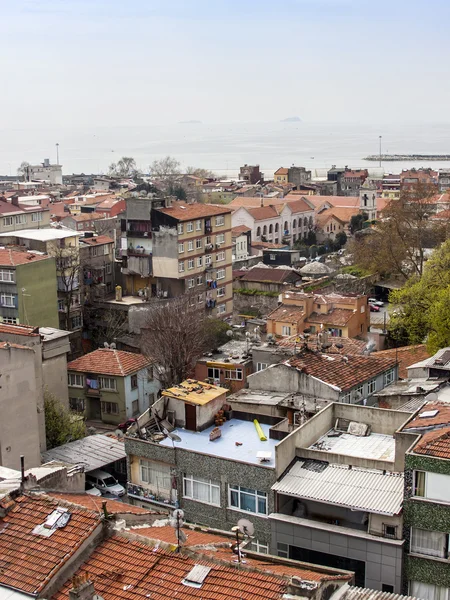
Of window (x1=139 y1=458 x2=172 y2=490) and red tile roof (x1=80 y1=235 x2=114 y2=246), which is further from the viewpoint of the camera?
red tile roof (x1=80 y1=235 x2=114 y2=246)

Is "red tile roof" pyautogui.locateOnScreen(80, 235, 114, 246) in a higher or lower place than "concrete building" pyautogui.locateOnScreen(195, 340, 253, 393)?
higher

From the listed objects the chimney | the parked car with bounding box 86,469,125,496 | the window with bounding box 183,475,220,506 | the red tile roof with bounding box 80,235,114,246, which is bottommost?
the parked car with bounding box 86,469,125,496

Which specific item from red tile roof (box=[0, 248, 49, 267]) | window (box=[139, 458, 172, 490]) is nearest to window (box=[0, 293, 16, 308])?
red tile roof (box=[0, 248, 49, 267])

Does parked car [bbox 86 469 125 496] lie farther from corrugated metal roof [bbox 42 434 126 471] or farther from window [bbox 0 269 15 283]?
window [bbox 0 269 15 283]

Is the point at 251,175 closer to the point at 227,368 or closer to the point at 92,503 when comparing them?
the point at 227,368

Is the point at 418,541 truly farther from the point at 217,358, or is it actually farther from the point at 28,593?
the point at 217,358

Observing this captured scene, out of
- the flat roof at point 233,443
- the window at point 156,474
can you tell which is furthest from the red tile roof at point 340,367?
the window at point 156,474

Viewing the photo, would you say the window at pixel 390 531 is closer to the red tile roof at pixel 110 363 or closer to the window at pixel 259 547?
the window at pixel 259 547
